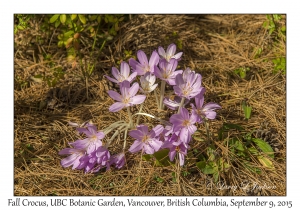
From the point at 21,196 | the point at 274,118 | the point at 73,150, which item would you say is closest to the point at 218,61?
the point at 274,118

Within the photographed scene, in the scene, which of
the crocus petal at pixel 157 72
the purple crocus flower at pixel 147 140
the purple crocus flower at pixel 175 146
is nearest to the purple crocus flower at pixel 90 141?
the purple crocus flower at pixel 147 140

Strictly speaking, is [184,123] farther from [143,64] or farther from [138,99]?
[143,64]

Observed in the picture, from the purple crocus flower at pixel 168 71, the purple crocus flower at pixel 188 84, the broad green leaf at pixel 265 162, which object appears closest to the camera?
the purple crocus flower at pixel 188 84

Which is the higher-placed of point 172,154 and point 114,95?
point 114,95

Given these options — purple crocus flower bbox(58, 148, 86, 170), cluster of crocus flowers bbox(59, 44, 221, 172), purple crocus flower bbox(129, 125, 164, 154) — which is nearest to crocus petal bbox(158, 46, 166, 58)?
Answer: cluster of crocus flowers bbox(59, 44, 221, 172)

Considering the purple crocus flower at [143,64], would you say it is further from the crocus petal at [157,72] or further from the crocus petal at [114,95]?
the crocus petal at [114,95]

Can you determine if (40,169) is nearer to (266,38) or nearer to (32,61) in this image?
(32,61)

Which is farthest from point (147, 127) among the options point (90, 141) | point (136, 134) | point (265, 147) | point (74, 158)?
point (265, 147)
